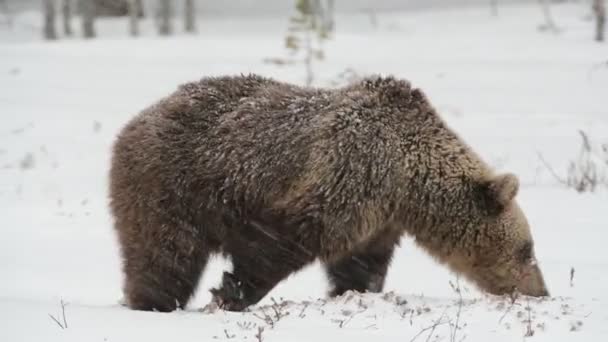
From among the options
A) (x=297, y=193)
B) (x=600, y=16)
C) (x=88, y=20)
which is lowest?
(x=88, y=20)

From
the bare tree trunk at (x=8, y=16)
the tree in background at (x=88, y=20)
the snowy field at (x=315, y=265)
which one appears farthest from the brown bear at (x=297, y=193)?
the bare tree trunk at (x=8, y=16)

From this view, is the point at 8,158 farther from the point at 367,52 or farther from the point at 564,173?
the point at 367,52

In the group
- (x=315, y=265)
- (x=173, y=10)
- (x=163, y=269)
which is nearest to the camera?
(x=163, y=269)

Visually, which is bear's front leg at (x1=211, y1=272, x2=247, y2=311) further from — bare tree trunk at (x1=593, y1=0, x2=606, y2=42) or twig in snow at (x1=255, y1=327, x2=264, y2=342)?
bare tree trunk at (x1=593, y1=0, x2=606, y2=42)

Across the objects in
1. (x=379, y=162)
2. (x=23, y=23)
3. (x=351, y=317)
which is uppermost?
(x=379, y=162)

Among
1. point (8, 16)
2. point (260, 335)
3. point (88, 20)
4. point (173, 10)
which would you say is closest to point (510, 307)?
point (260, 335)

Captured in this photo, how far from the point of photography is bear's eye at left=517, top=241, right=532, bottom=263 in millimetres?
6395

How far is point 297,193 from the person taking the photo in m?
6.11

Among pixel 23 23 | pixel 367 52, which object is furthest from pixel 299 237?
pixel 23 23

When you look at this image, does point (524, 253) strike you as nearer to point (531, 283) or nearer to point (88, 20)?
point (531, 283)

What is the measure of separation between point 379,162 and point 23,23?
45014 millimetres

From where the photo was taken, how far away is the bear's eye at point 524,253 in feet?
21.0

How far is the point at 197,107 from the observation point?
22.1 ft

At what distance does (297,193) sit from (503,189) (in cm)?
137
